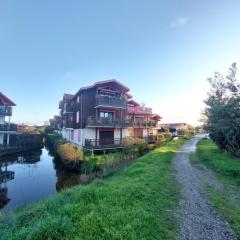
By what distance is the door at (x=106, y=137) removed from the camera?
79.0 ft

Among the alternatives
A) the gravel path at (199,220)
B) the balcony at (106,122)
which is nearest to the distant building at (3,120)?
the balcony at (106,122)

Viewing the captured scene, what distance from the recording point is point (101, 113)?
1028 inches

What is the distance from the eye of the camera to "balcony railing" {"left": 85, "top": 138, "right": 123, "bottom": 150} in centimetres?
2223

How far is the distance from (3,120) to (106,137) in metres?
17.4

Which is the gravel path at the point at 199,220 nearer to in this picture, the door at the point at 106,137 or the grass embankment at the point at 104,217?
the grass embankment at the point at 104,217

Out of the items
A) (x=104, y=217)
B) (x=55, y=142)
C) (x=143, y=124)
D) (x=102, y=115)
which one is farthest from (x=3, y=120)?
(x=104, y=217)

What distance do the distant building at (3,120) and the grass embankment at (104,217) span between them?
2383 centimetres

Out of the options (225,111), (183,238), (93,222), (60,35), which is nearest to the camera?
(183,238)

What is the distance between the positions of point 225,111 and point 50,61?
2243 cm

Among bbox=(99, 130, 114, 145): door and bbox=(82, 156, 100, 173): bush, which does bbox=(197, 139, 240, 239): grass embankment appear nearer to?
bbox=(82, 156, 100, 173): bush

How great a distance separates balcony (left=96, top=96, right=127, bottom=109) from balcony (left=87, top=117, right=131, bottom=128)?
2.00 metres

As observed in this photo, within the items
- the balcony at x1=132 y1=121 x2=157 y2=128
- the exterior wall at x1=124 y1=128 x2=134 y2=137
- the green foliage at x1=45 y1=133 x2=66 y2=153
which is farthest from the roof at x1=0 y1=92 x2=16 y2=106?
the balcony at x1=132 y1=121 x2=157 y2=128

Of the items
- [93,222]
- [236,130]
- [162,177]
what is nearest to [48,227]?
[93,222]

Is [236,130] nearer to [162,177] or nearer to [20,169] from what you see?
[162,177]
